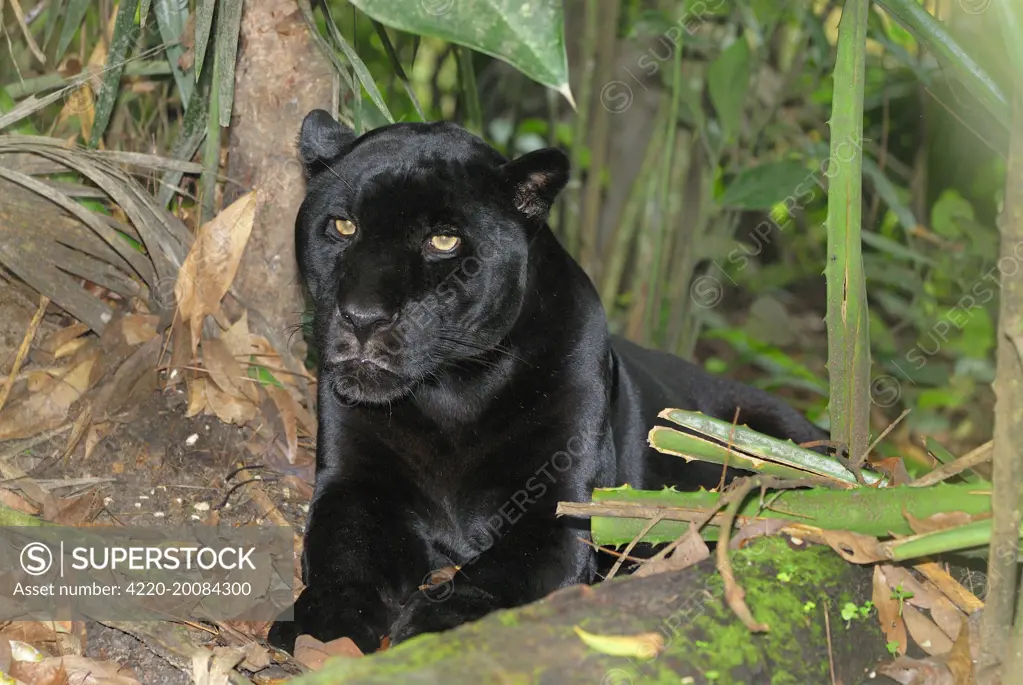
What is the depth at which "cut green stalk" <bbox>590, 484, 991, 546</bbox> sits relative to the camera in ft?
5.84

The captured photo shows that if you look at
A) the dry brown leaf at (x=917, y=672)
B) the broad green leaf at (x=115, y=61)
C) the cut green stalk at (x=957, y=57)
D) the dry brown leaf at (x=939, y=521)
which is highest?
the cut green stalk at (x=957, y=57)

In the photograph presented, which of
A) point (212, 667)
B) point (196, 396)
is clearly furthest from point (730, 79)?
point (212, 667)

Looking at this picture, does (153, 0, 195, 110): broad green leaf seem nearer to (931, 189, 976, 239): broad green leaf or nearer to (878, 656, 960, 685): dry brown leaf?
(878, 656, 960, 685): dry brown leaf

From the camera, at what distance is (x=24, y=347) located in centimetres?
287

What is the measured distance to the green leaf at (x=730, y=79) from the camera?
437cm

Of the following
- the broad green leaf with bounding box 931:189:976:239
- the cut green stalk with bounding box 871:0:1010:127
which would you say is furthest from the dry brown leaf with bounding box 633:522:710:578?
the broad green leaf with bounding box 931:189:976:239

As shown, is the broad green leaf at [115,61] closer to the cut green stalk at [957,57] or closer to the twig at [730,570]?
the cut green stalk at [957,57]

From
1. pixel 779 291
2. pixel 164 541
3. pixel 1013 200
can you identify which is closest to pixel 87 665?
pixel 164 541

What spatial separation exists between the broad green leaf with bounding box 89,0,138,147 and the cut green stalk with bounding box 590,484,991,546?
1.55 m

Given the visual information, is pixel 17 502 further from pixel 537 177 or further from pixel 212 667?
pixel 537 177

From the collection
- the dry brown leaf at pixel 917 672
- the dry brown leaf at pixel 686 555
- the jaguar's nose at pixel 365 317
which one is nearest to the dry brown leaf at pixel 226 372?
the jaguar's nose at pixel 365 317

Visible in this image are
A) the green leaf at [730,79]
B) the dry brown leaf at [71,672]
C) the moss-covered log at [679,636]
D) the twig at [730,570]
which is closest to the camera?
the moss-covered log at [679,636]

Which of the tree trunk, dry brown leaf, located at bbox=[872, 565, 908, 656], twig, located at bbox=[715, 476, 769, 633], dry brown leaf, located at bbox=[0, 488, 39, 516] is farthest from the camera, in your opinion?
the tree trunk

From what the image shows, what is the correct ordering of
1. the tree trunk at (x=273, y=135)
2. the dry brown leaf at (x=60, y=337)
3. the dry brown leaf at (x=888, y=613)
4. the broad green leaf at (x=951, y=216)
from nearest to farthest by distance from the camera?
the dry brown leaf at (x=888, y=613)
the dry brown leaf at (x=60, y=337)
the tree trunk at (x=273, y=135)
the broad green leaf at (x=951, y=216)
